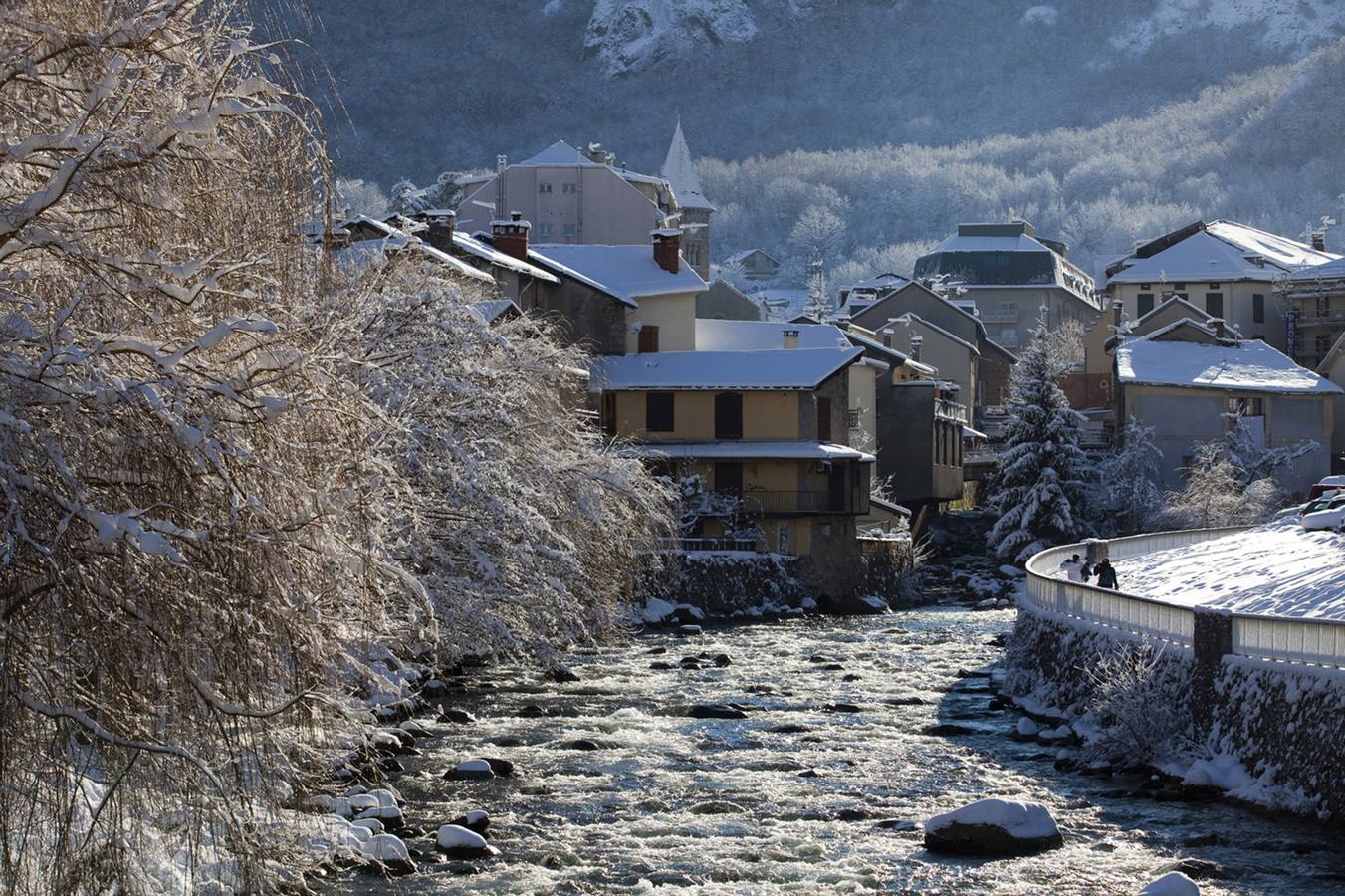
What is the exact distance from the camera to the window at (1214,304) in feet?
329

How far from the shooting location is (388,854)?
72.5 ft

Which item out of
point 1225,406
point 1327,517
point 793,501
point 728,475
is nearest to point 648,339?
point 728,475

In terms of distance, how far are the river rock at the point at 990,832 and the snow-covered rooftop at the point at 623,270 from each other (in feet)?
152

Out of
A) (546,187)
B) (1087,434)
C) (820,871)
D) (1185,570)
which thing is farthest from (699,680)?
(546,187)

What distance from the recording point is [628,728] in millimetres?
33719

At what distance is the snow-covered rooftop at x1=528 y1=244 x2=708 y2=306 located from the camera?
235 feet

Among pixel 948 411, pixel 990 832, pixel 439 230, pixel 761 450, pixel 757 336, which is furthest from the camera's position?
pixel 948 411

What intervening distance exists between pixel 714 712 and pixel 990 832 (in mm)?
12721

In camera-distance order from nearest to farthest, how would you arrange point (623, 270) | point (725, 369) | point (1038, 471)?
point (725, 369) < point (623, 270) < point (1038, 471)

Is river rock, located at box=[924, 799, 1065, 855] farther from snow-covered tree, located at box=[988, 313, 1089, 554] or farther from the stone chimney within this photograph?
snow-covered tree, located at box=[988, 313, 1089, 554]

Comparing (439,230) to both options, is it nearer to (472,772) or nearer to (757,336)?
(757,336)

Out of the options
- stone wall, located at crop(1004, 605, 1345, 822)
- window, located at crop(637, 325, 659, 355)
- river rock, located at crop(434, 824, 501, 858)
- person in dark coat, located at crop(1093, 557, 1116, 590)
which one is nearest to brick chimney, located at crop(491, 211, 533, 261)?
window, located at crop(637, 325, 659, 355)

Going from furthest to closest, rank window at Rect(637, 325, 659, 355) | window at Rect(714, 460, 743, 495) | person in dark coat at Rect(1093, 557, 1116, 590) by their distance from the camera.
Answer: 1. window at Rect(637, 325, 659, 355)
2. window at Rect(714, 460, 743, 495)
3. person in dark coat at Rect(1093, 557, 1116, 590)

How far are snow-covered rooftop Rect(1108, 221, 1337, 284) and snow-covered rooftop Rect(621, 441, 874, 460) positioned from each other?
41.5 meters
